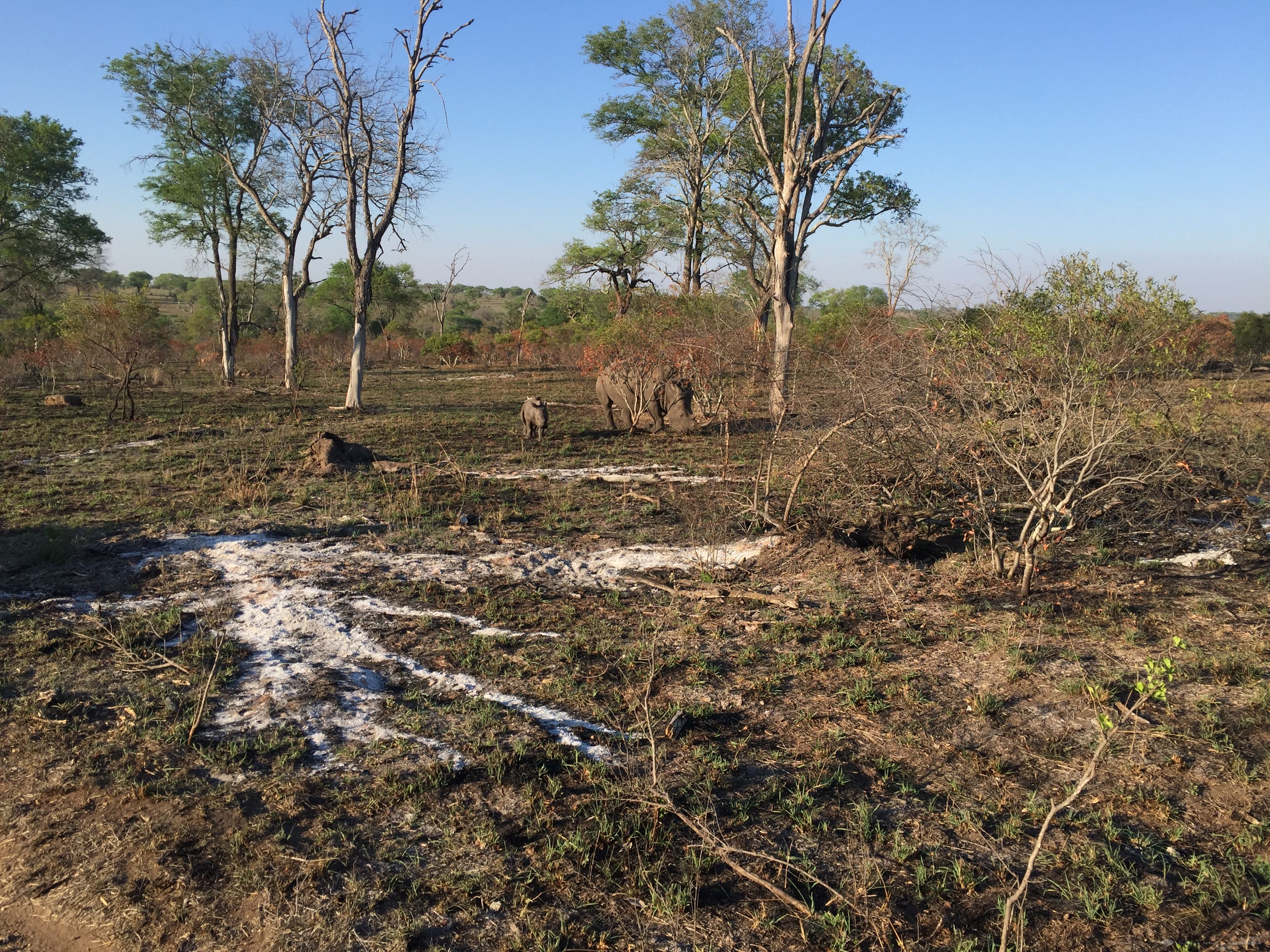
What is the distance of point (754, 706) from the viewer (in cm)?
455

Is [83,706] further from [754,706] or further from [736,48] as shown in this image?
[736,48]

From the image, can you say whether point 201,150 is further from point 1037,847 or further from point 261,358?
point 1037,847

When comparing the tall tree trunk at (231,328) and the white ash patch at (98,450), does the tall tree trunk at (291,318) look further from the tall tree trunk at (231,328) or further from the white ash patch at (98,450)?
the white ash patch at (98,450)

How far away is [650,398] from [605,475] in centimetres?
388

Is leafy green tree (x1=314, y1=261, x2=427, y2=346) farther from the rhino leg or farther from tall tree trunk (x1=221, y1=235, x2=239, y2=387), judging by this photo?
the rhino leg

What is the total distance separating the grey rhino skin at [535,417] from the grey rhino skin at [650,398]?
1491 mm

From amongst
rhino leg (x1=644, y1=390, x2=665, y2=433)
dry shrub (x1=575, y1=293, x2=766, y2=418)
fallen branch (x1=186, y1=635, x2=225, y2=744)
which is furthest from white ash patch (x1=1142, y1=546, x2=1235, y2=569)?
rhino leg (x1=644, y1=390, x2=665, y2=433)

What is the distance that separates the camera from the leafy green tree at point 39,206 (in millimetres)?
21344

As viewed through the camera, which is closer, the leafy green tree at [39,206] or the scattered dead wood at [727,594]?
the scattered dead wood at [727,594]

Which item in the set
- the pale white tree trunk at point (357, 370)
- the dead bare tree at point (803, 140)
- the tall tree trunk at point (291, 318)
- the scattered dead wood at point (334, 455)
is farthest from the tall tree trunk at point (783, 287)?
the tall tree trunk at point (291, 318)

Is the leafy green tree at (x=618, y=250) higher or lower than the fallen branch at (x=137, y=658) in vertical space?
higher

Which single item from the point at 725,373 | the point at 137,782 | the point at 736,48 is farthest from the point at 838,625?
the point at 736,48

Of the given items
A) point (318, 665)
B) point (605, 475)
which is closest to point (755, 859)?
point (318, 665)

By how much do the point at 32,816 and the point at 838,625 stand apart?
460 centimetres
